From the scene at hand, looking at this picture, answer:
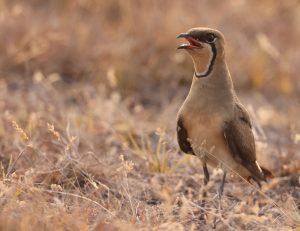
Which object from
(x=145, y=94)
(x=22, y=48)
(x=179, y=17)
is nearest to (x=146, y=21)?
(x=179, y=17)

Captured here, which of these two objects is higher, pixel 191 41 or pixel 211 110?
pixel 191 41

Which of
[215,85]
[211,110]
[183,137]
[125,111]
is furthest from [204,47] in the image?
[125,111]

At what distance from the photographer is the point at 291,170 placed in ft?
18.7

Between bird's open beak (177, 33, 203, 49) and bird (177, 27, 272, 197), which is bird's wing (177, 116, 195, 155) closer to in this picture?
bird (177, 27, 272, 197)

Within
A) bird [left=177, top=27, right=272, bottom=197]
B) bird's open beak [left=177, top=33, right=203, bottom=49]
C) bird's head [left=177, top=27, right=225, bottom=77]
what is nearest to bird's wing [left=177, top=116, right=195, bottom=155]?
bird [left=177, top=27, right=272, bottom=197]

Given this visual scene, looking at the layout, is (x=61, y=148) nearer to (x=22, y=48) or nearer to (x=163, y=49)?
(x=22, y=48)

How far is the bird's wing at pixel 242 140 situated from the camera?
15.0ft

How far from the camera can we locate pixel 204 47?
Result: 456cm

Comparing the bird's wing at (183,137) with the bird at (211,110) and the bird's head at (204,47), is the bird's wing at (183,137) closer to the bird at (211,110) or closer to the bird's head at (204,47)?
the bird at (211,110)

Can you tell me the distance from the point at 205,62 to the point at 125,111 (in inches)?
80.1

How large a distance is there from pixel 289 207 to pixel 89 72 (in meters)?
3.54

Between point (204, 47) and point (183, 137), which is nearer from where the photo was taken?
point (204, 47)

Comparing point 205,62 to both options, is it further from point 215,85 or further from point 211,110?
point 211,110

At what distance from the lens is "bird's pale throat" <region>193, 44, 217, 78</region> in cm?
460
